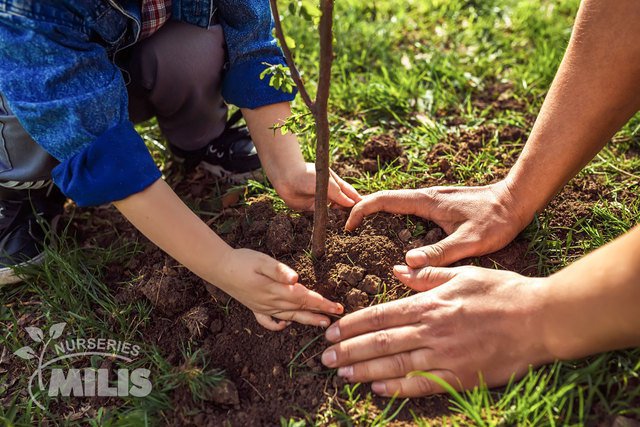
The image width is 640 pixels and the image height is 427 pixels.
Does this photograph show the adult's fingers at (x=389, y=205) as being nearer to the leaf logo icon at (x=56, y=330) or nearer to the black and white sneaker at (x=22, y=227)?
the leaf logo icon at (x=56, y=330)

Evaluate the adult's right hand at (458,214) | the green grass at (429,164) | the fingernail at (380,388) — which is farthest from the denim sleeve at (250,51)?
the fingernail at (380,388)

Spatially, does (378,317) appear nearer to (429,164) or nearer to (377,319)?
(377,319)

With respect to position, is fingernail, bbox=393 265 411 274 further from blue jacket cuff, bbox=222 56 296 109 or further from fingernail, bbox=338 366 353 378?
blue jacket cuff, bbox=222 56 296 109

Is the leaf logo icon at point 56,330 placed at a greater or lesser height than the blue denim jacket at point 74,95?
lesser

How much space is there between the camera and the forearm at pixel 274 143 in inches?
90.1

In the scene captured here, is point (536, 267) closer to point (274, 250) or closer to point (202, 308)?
point (274, 250)

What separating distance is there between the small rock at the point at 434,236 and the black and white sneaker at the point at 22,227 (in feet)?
4.87

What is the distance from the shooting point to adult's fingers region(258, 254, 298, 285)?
1824 millimetres

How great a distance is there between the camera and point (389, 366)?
175cm

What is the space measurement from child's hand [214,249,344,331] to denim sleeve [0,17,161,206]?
370 millimetres

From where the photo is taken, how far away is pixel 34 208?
2.53 metres

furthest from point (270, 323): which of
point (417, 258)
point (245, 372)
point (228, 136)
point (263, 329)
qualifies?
point (228, 136)

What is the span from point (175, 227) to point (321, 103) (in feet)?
1.88

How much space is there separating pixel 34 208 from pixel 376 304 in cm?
150
